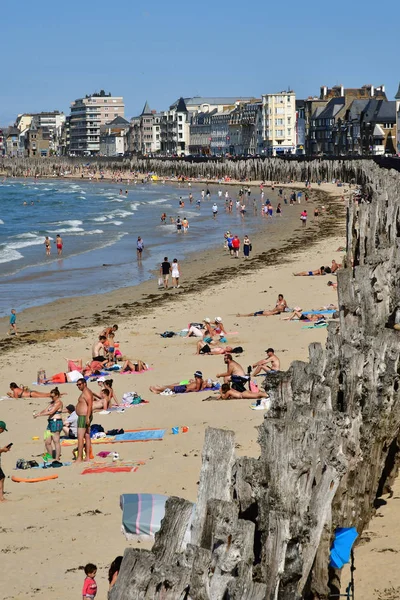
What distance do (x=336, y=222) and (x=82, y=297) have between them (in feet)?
79.3

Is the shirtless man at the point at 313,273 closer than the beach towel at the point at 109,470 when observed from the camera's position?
No

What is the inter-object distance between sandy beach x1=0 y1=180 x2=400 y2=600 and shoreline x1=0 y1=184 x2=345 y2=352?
0.17 ft

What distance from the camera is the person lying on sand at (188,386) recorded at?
15773mm

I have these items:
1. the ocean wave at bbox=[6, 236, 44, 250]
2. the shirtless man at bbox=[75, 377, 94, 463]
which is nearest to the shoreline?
the shirtless man at bbox=[75, 377, 94, 463]

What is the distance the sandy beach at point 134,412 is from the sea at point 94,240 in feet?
8.42

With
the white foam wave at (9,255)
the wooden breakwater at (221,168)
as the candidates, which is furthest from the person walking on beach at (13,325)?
the wooden breakwater at (221,168)

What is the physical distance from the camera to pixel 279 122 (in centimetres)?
14975

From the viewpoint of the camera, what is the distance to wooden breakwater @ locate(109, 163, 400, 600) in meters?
5.34

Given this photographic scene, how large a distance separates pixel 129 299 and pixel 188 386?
38.4 ft

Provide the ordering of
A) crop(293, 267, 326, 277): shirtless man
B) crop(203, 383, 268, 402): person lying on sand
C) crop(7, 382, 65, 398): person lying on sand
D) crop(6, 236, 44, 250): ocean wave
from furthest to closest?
1. crop(6, 236, 44, 250): ocean wave
2. crop(293, 267, 326, 277): shirtless man
3. crop(7, 382, 65, 398): person lying on sand
4. crop(203, 383, 268, 402): person lying on sand

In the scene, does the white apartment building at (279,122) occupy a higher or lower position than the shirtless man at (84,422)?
higher

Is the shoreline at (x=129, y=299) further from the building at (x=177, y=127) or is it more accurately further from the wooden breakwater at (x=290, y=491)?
the building at (x=177, y=127)

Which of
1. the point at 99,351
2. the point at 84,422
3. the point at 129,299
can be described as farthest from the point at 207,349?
the point at 129,299

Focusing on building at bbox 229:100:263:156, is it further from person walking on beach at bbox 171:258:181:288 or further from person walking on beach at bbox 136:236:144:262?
person walking on beach at bbox 171:258:181:288
